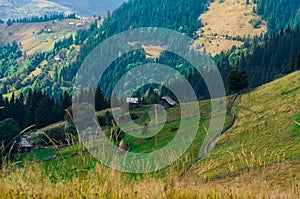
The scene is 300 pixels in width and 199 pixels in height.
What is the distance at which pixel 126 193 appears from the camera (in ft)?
25.5

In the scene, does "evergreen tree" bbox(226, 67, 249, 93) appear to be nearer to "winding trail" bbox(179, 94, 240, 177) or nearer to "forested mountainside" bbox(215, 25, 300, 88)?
"winding trail" bbox(179, 94, 240, 177)

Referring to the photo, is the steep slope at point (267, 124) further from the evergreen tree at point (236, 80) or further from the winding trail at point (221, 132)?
the evergreen tree at point (236, 80)

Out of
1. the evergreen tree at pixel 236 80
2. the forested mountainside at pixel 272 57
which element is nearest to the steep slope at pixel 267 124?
the evergreen tree at pixel 236 80

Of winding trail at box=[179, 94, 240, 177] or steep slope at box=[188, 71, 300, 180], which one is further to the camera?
winding trail at box=[179, 94, 240, 177]

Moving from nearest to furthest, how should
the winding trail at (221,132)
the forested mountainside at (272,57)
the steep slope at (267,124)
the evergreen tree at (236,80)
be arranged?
1. the steep slope at (267,124)
2. the winding trail at (221,132)
3. the evergreen tree at (236,80)
4. the forested mountainside at (272,57)

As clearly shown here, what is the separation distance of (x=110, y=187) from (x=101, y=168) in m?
0.59

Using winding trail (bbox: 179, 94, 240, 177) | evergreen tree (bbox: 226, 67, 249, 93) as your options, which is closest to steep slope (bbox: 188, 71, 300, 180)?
winding trail (bbox: 179, 94, 240, 177)

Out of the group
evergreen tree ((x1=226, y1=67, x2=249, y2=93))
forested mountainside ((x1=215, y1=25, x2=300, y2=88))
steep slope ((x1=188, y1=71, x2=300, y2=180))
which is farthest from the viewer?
forested mountainside ((x1=215, y1=25, x2=300, y2=88))

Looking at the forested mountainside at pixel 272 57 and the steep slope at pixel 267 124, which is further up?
the forested mountainside at pixel 272 57

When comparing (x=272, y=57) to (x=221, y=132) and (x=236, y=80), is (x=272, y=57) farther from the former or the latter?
(x=221, y=132)

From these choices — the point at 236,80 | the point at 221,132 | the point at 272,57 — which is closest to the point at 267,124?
the point at 221,132

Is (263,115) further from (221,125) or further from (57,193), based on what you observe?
(57,193)

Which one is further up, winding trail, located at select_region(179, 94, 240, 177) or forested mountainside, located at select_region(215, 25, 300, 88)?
forested mountainside, located at select_region(215, 25, 300, 88)

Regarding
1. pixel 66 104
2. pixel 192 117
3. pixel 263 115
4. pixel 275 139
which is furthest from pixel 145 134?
pixel 66 104
